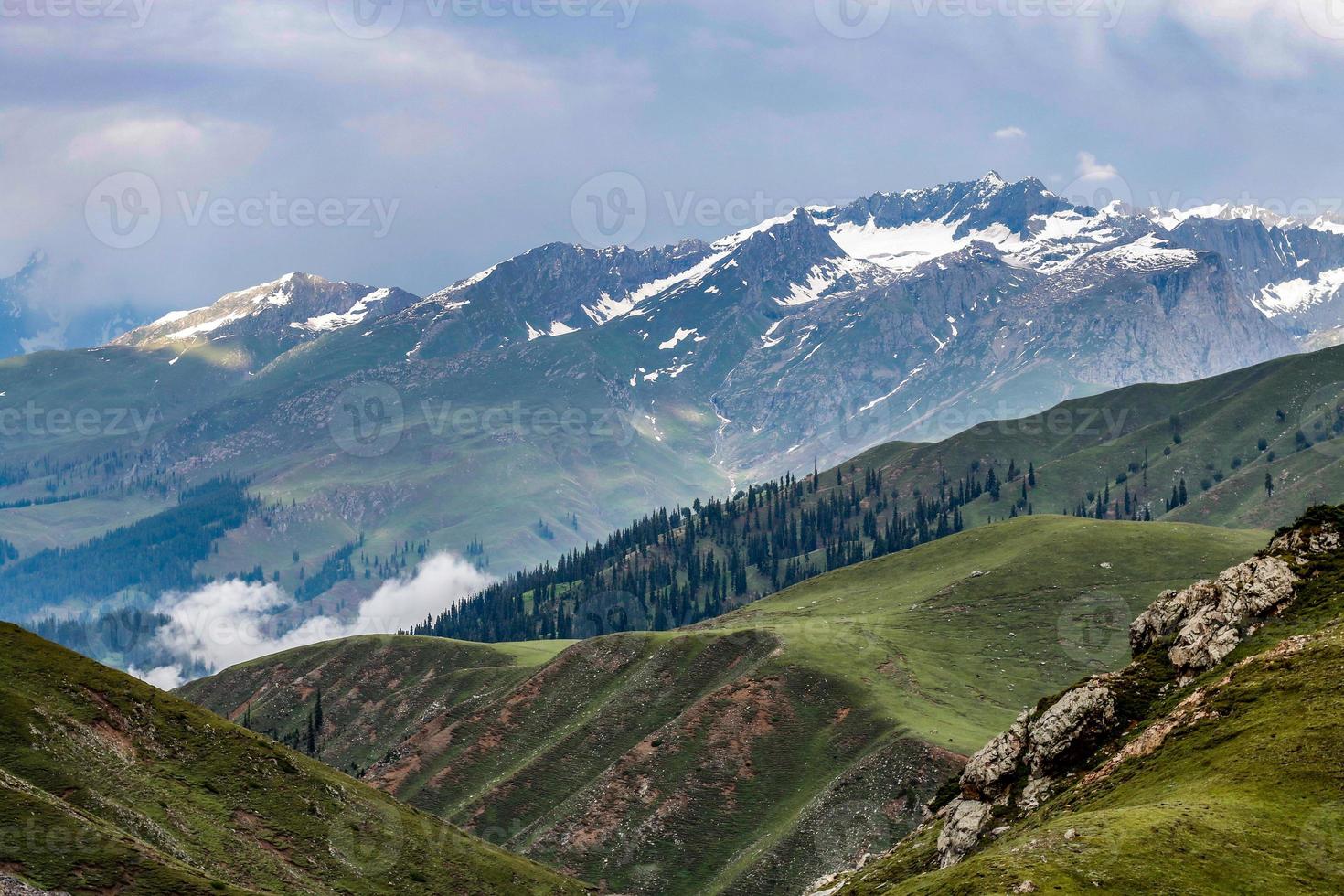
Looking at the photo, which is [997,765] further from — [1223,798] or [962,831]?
[1223,798]

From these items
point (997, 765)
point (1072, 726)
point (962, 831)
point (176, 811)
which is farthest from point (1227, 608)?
point (176, 811)

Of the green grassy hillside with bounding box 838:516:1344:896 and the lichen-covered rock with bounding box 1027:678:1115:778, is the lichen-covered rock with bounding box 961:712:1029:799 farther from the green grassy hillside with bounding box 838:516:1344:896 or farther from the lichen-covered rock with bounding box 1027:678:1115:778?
the green grassy hillside with bounding box 838:516:1344:896

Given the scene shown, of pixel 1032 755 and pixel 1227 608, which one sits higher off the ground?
pixel 1227 608

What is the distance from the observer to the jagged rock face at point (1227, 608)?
8138 centimetres

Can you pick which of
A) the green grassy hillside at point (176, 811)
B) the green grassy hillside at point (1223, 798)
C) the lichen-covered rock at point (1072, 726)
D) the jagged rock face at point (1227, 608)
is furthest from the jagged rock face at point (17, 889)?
the jagged rock face at point (1227, 608)

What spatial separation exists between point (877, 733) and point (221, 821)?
97672mm

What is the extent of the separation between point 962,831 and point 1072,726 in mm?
10268

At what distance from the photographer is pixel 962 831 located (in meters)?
82.9

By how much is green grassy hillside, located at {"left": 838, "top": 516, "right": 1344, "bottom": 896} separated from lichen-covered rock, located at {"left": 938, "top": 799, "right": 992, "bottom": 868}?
4.66m

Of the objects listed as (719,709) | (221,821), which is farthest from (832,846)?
(221,821)

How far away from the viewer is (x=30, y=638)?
121m

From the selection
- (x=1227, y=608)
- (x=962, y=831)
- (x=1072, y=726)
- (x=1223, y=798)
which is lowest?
(x=962, y=831)

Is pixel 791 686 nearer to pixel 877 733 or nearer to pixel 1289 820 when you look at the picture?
pixel 877 733

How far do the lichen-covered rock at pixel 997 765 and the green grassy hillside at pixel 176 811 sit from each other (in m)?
54.8
